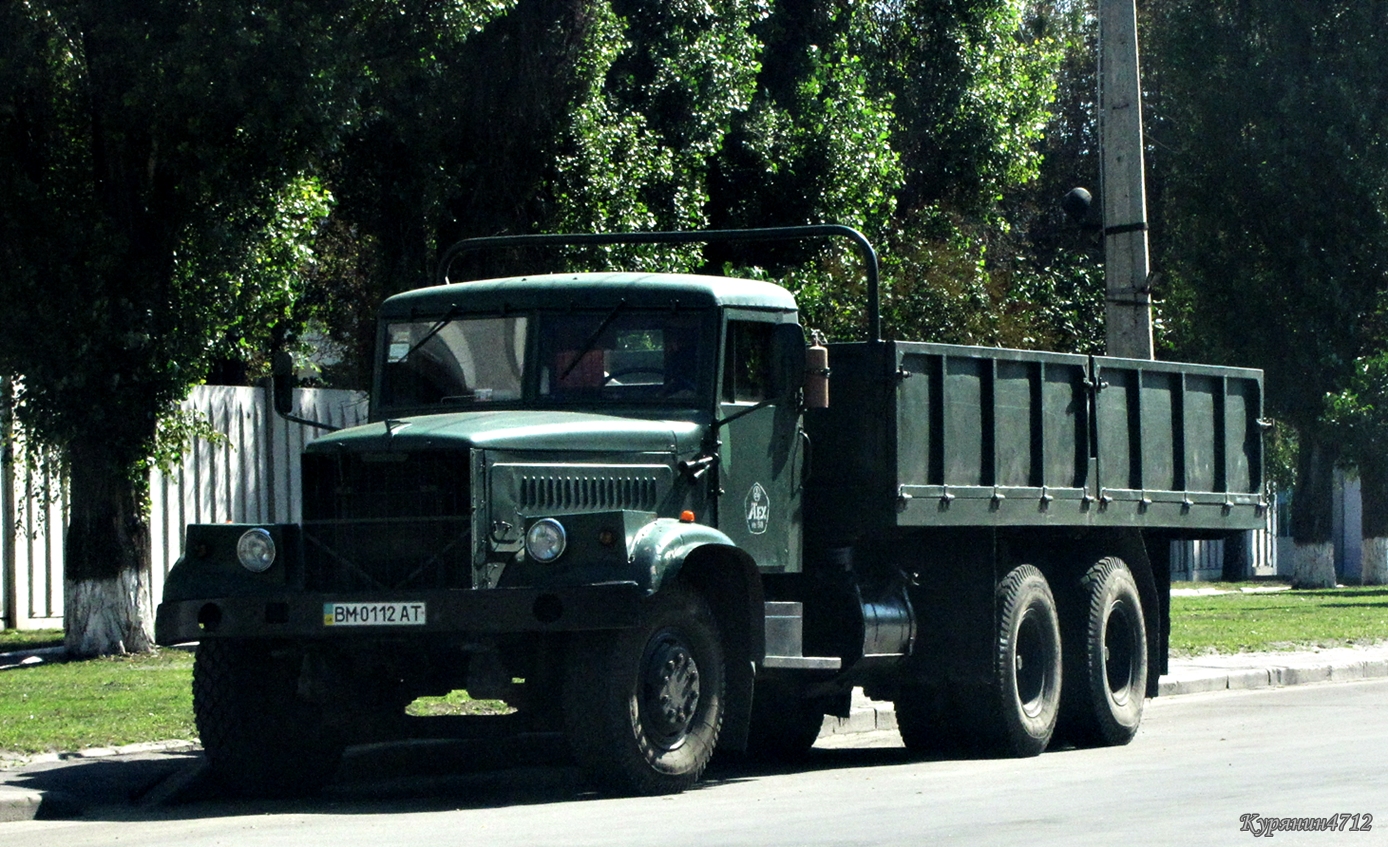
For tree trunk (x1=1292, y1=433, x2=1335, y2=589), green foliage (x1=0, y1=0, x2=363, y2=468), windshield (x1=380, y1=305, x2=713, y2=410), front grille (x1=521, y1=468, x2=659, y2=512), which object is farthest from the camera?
tree trunk (x1=1292, y1=433, x2=1335, y2=589)

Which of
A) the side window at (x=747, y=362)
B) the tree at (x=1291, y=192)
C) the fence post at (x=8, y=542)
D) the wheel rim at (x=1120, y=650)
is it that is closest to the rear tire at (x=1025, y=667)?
the wheel rim at (x=1120, y=650)

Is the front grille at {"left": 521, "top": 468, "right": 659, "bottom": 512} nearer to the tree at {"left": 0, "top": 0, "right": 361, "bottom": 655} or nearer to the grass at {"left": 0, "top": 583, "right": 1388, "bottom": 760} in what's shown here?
the grass at {"left": 0, "top": 583, "right": 1388, "bottom": 760}

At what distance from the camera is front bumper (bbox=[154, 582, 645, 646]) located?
32.0ft

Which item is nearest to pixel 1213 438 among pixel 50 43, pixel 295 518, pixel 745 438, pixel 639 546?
pixel 745 438

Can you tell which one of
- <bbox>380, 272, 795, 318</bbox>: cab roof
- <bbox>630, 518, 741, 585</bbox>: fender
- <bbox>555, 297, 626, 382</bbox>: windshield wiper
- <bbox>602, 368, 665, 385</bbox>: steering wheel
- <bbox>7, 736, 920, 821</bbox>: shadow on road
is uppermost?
<bbox>380, 272, 795, 318</bbox>: cab roof

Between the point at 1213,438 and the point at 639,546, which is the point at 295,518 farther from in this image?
the point at 639,546

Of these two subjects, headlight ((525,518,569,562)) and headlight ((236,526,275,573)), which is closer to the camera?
headlight ((525,518,569,562))

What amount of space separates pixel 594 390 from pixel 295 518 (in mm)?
13157

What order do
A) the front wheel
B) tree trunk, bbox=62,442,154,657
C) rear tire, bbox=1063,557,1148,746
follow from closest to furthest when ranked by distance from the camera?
the front wheel, rear tire, bbox=1063,557,1148,746, tree trunk, bbox=62,442,154,657

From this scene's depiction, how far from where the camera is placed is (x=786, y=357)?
11516mm

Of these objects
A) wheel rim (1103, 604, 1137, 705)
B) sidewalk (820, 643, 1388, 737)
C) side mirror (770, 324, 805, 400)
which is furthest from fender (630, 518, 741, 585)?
sidewalk (820, 643, 1388, 737)

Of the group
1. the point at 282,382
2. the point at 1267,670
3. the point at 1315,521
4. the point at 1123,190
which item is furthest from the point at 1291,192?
the point at 282,382

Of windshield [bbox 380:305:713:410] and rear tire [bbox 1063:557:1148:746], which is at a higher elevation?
windshield [bbox 380:305:713:410]

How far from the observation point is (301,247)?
19.4 metres
